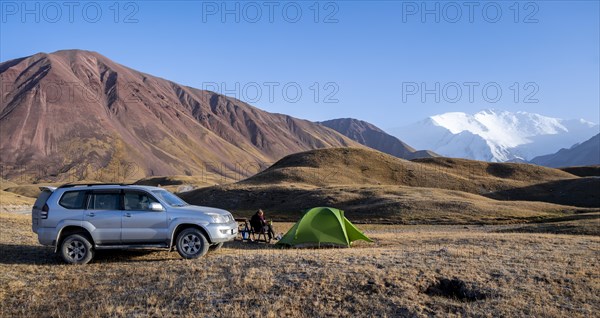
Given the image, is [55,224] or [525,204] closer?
[55,224]

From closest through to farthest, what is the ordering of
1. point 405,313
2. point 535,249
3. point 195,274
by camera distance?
point 405,313, point 195,274, point 535,249

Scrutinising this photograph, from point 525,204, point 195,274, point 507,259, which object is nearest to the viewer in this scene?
point 195,274

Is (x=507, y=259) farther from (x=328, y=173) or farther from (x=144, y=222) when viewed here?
(x=328, y=173)

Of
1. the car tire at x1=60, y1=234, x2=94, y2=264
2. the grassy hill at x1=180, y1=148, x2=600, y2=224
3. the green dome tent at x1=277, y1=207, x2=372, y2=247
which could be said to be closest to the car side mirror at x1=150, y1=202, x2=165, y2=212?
the car tire at x1=60, y1=234, x2=94, y2=264

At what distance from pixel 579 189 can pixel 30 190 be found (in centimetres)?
12252

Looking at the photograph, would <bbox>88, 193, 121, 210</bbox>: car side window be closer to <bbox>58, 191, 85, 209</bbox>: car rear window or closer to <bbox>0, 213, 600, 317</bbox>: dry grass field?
<bbox>58, 191, 85, 209</bbox>: car rear window

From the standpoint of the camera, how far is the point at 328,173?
332 feet

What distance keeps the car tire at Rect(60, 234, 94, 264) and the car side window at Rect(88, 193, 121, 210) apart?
941 millimetres

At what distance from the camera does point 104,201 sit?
14.6 metres

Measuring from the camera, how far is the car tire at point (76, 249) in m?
14.2

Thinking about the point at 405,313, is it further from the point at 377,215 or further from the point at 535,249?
the point at 377,215

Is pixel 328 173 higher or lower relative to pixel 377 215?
higher

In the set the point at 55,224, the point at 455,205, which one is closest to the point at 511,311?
the point at 55,224

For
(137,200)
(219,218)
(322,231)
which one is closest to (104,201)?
(137,200)
